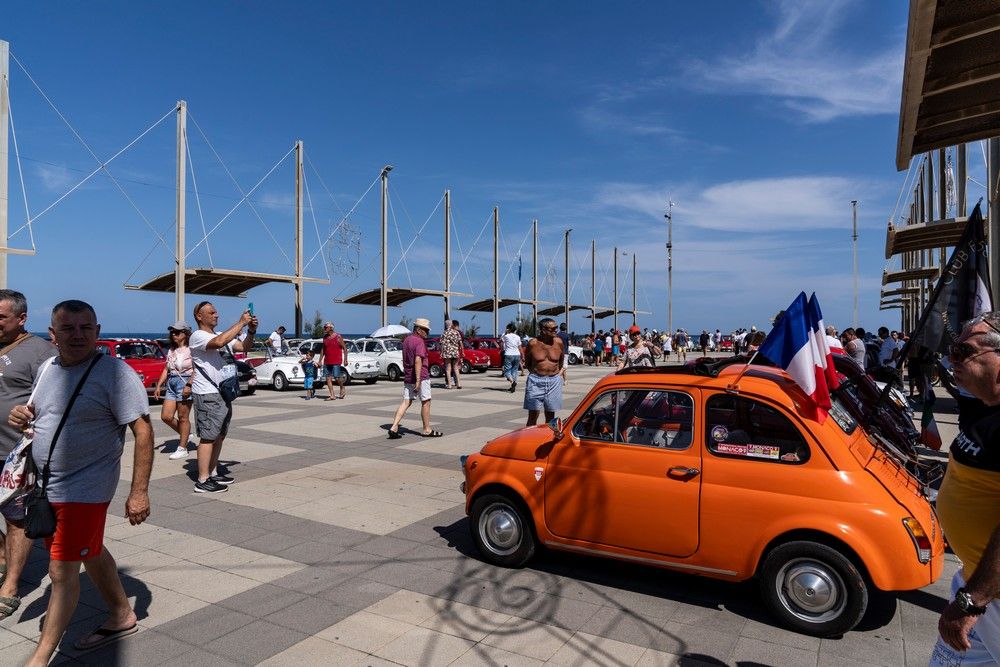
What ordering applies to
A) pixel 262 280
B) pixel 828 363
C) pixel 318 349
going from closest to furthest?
pixel 828 363, pixel 318 349, pixel 262 280

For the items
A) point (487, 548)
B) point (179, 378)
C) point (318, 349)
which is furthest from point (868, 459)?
point (318, 349)

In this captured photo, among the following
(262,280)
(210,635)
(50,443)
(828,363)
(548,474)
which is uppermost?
(262,280)

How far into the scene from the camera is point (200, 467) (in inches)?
267

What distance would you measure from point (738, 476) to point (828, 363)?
103cm

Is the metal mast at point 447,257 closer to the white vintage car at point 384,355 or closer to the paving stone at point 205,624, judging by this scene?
the white vintage car at point 384,355

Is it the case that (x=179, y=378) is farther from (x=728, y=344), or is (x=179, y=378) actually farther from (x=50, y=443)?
(x=728, y=344)

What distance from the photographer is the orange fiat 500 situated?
12.0 ft

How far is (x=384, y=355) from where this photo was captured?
23.1m

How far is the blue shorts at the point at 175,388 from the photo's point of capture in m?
8.48

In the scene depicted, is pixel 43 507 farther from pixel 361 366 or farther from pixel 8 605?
pixel 361 366

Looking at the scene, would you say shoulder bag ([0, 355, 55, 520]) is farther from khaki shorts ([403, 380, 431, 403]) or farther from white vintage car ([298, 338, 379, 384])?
white vintage car ([298, 338, 379, 384])

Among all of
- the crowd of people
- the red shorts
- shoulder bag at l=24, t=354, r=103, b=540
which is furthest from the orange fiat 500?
shoulder bag at l=24, t=354, r=103, b=540

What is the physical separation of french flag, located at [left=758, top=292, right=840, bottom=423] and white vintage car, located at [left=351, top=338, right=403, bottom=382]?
19362 millimetres

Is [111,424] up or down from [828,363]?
down
